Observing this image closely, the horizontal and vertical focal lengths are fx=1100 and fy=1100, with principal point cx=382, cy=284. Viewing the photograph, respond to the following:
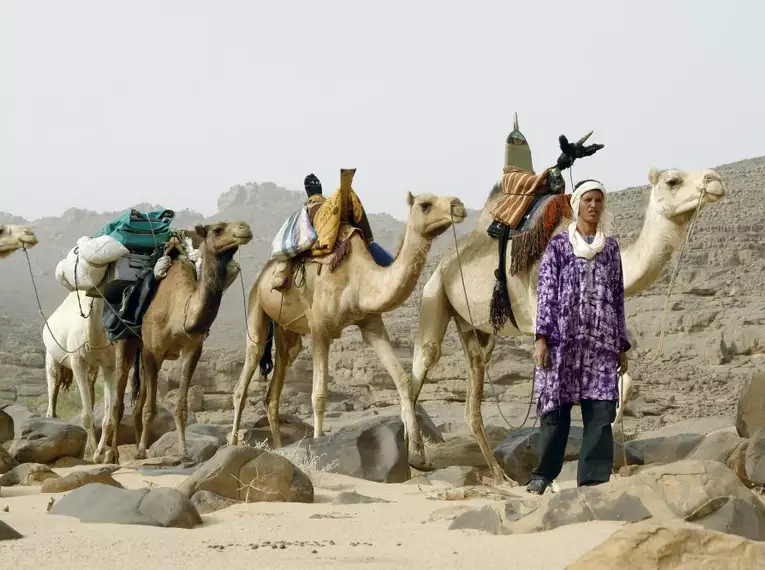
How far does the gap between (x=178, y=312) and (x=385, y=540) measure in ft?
27.0

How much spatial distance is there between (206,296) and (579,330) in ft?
23.0

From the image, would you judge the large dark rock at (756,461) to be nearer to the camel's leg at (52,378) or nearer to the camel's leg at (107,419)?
the camel's leg at (107,419)

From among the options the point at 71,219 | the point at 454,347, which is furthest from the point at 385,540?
the point at 71,219

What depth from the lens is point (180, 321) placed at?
44.1 ft

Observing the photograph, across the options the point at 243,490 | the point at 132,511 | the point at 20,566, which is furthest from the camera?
the point at 243,490

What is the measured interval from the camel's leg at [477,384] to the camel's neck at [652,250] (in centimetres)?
184

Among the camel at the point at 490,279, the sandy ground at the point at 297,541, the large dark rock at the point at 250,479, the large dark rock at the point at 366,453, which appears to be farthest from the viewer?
the large dark rock at the point at 366,453

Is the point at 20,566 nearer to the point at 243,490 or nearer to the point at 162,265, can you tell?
the point at 243,490

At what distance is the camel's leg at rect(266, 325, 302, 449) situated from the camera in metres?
13.3

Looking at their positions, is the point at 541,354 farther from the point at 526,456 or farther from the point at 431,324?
the point at 431,324

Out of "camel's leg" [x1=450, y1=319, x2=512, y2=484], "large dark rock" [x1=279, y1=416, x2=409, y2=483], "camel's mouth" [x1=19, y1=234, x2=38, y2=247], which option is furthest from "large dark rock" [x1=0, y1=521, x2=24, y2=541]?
"camel's mouth" [x1=19, y1=234, x2=38, y2=247]

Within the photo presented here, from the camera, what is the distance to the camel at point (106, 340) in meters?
13.2

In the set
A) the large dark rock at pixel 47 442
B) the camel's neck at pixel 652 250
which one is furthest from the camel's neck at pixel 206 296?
the camel's neck at pixel 652 250

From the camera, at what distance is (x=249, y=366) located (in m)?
13.4
